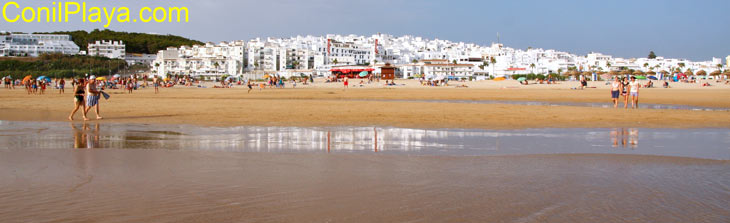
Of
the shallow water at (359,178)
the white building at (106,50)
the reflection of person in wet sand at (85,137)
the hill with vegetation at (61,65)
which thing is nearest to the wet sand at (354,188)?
the shallow water at (359,178)

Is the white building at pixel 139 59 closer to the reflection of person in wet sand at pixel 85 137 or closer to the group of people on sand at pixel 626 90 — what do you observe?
the group of people on sand at pixel 626 90

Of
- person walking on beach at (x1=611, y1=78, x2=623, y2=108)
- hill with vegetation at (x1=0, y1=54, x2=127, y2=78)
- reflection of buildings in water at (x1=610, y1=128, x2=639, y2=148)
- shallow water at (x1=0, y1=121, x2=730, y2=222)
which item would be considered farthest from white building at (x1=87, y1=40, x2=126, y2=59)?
reflection of buildings in water at (x1=610, y1=128, x2=639, y2=148)

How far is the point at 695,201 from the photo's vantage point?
4215mm

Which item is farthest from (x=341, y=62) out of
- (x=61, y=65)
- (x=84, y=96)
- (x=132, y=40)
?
(x=84, y=96)

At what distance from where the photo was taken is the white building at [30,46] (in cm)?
11503

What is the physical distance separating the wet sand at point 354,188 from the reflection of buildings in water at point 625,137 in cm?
142

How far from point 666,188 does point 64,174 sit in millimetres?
5488

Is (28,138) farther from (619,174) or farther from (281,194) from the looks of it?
(619,174)

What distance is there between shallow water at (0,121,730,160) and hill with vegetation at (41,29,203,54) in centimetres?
14027

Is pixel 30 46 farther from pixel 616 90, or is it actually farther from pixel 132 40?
pixel 616 90

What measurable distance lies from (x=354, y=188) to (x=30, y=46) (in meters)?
135

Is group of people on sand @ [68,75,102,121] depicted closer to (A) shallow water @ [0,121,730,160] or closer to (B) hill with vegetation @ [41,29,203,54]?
(A) shallow water @ [0,121,730,160]

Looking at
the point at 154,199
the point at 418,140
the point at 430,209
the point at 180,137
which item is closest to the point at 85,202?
the point at 154,199

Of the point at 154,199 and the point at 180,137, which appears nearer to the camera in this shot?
the point at 154,199
